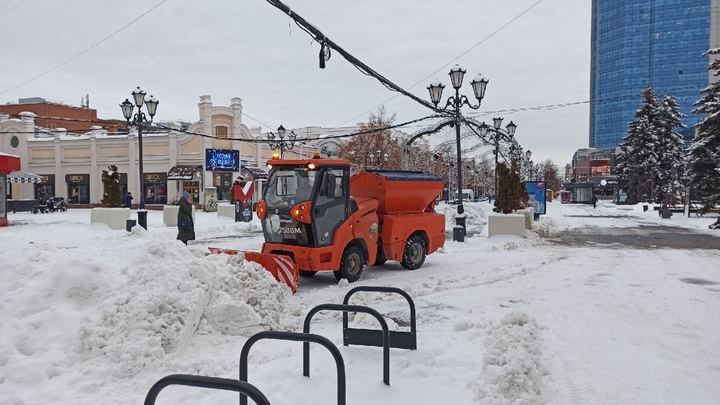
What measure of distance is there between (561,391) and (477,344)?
134cm

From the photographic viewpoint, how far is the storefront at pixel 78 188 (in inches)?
1954

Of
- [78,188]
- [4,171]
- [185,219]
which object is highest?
[4,171]

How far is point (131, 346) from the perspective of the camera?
17.9ft

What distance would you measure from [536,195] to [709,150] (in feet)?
29.3

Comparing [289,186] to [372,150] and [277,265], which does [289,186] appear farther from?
[372,150]

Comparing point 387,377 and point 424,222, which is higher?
point 424,222

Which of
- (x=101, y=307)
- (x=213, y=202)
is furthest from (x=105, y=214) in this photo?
(x=101, y=307)

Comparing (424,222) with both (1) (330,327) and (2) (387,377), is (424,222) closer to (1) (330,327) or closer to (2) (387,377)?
(1) (330,327)

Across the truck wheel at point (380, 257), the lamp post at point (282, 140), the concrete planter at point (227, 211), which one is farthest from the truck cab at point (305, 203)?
the concrete planter at point (227, 211)

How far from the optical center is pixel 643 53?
125m

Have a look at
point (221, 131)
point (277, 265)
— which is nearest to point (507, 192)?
point (277, 265)

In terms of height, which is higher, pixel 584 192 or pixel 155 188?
pixel 155 188

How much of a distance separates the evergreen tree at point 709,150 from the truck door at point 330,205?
71.5ft

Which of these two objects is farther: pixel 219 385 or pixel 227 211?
pixel 227 211
